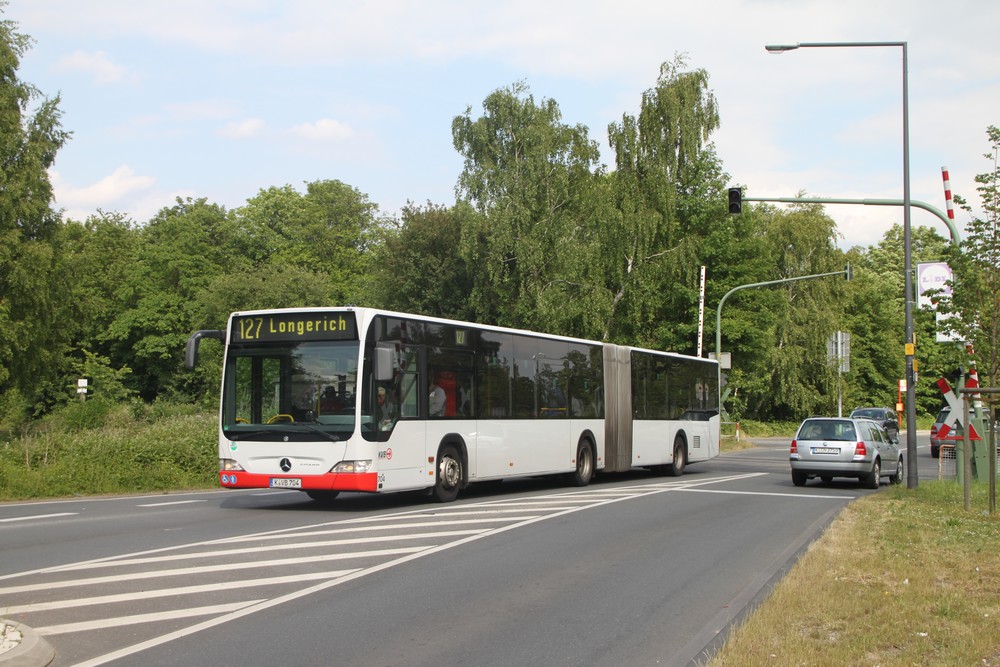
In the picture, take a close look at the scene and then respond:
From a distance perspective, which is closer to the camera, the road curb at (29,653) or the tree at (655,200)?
the road curb at (29,653)

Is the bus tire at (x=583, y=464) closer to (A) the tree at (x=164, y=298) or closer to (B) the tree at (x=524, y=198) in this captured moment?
(B) the tree at (x=524, y=198)

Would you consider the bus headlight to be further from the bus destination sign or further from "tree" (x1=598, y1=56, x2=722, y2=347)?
"tree" (x1=598, y1=56, x2=722, y2=347)

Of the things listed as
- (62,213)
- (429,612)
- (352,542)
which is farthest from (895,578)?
(62,213)

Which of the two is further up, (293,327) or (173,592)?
(293,327)

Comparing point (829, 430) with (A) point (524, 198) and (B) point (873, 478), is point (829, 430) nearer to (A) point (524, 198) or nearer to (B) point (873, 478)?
(B) point (873, 478)

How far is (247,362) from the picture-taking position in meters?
16.6

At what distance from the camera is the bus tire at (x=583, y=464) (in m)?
22.9

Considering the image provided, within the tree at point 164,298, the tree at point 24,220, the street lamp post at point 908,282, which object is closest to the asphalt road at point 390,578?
the street lamp post at point 908,282

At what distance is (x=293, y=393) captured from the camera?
16.1 meters

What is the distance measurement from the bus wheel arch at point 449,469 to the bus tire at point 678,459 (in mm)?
10393

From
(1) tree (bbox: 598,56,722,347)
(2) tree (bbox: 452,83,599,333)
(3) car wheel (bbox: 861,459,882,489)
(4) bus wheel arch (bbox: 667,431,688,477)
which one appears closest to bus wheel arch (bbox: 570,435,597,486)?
(4) bus wheel arch (bbox: 667,431,688,477)

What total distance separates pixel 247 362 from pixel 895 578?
10.2 m

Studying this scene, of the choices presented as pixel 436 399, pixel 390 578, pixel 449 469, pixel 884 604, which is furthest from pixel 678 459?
pixel 884 604

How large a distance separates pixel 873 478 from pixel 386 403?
42.0 feet
